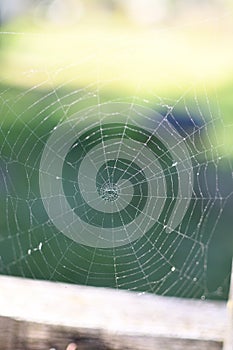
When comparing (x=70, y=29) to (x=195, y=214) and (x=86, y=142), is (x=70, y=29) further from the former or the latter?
(x=195, y=214)

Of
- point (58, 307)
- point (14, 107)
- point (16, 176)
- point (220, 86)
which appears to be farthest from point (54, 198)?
point (220, 86)

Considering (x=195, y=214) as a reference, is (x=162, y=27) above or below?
above

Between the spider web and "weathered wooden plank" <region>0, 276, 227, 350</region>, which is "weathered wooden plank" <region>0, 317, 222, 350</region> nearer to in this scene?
"weathered wooden plank" <region>0, 276, 227, 350</region>

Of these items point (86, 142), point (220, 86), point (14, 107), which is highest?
point (220, 86)

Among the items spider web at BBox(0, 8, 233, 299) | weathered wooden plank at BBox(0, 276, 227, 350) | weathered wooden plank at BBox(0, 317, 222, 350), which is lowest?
weathered wooden plank at BBox(0, 317, 222, 350)

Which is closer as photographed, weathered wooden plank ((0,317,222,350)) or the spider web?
weathered wooden plank ((0,317,222,350))

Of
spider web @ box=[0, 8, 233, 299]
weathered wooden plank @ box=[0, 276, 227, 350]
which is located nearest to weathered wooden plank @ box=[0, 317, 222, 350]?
weathered wooden plank @ box=[0, 276, 227, 350]

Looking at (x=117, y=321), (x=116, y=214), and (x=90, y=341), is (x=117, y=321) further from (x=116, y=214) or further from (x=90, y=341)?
(x=116, y=214)
